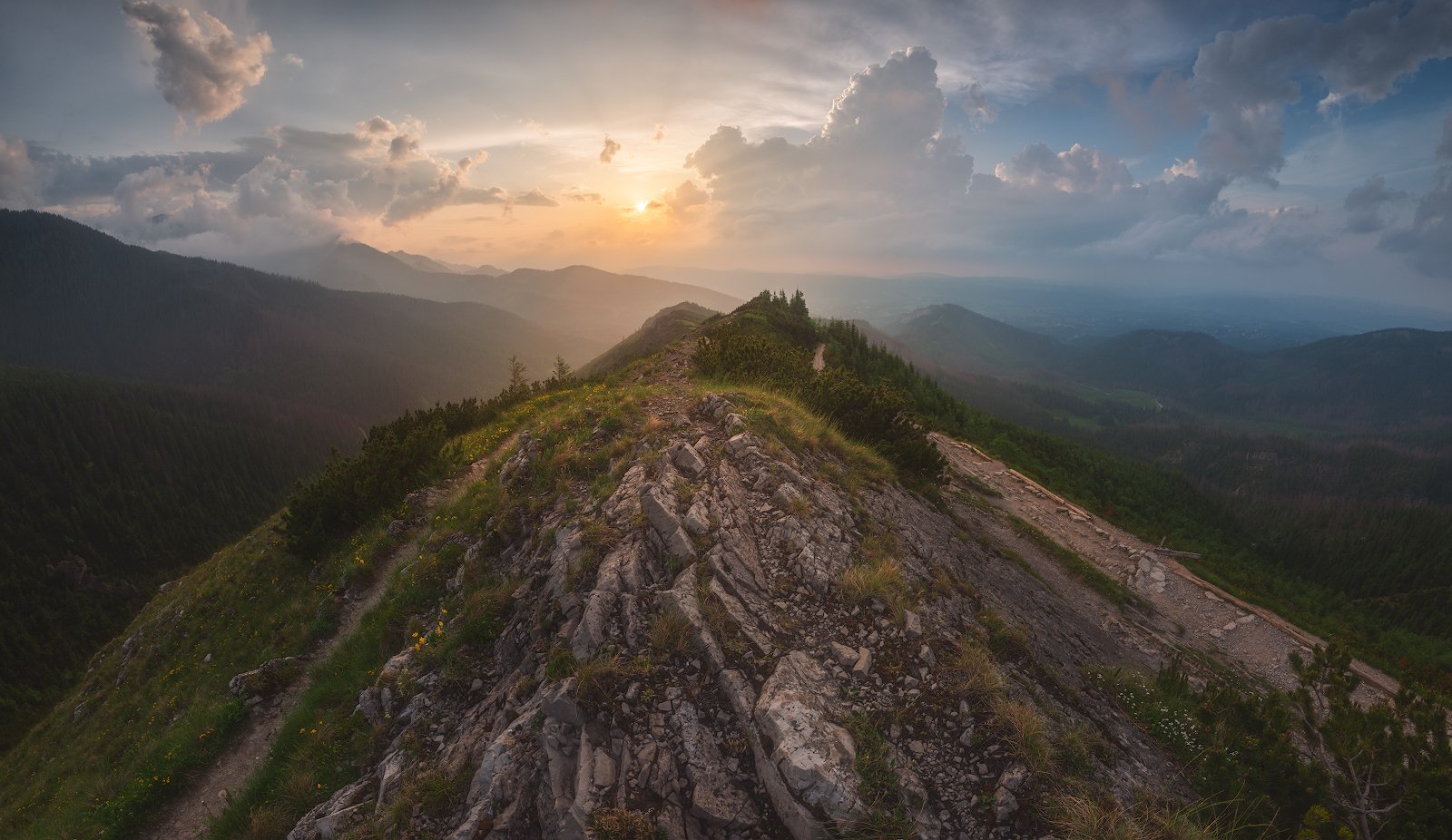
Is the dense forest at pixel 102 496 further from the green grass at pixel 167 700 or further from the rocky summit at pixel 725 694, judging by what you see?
the rocky summit at pixel 725 694

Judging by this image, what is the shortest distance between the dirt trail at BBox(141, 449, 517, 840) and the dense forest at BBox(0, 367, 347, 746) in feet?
273

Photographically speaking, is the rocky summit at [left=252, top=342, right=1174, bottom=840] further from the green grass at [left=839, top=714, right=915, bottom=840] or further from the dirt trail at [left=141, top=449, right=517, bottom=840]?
the dirt trail at [left=141, top=449, right=517, bottom=840]

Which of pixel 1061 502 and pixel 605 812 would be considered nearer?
pixel 605 812

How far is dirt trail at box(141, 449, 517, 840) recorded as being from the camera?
909 cm

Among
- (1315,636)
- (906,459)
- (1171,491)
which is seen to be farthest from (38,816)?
(1171,491)

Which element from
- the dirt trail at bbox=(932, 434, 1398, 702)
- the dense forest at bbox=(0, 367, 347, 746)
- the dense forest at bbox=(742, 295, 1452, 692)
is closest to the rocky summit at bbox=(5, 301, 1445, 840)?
the dirt trail at bbox=(932, 434, 1398, 702)

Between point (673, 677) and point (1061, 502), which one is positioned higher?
point (673, 677)

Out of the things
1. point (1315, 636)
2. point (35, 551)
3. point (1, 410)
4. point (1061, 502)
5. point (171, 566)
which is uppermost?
point (1061, 502)

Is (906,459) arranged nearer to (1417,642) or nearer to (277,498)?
(1417,642)

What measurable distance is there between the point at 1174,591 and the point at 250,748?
108ft

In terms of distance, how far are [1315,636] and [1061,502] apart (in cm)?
1058

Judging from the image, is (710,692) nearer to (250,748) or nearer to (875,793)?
(875,793)

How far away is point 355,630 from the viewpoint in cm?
1145

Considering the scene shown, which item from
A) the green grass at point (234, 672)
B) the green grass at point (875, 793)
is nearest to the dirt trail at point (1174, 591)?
the green grass at point (875, 793)
